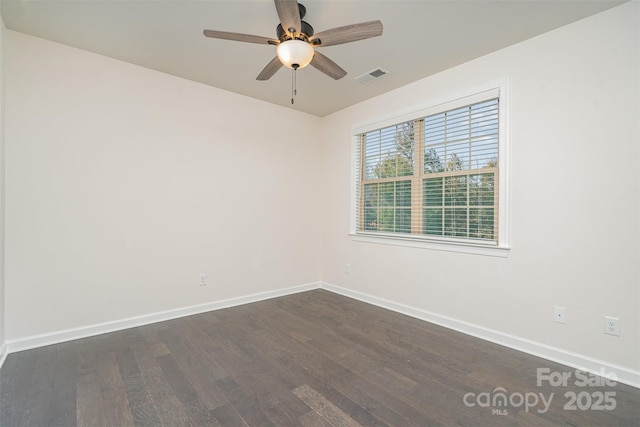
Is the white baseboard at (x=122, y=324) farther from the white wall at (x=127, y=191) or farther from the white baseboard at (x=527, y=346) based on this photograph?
the white baseboard at (x=527, y=346)

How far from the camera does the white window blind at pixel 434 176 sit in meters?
2.86

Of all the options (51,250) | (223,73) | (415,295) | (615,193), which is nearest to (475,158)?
(615,193)

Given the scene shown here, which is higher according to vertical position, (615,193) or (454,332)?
(615,193)

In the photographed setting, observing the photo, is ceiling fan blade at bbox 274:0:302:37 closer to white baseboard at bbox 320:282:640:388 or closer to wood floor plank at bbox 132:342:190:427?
wood floor plank at bbox 132:342:190:427

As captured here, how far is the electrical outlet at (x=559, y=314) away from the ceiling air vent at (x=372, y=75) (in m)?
2.68

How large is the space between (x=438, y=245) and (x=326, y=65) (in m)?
2.11

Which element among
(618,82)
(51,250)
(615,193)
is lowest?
(51,250)

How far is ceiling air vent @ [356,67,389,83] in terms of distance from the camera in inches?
123

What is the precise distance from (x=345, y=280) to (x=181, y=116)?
2958mm

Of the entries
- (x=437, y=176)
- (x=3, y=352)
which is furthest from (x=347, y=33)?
(x=3, y=352)

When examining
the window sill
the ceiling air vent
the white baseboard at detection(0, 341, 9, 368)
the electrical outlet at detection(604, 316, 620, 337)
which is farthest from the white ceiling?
the white baseboard at detection(0, 341, 9, 368)

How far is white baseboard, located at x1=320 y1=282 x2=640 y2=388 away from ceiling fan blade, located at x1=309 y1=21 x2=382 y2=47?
2700 mm

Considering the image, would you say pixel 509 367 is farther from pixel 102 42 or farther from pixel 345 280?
pixel 102 42

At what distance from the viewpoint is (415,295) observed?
3363mm
